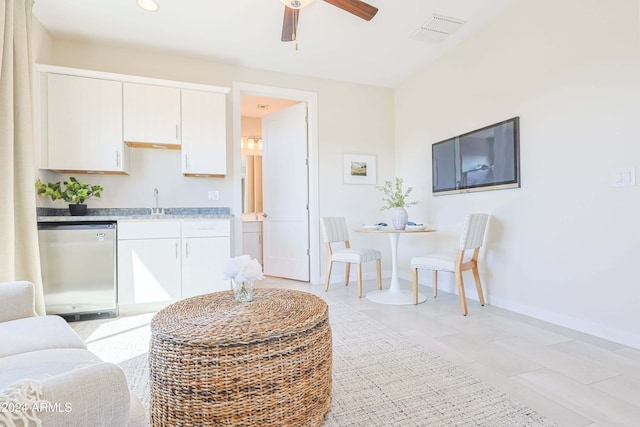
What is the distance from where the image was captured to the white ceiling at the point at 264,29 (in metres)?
2.76

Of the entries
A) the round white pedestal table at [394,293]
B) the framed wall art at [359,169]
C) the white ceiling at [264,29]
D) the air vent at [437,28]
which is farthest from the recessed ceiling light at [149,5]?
the round white pedestal table at [394,293]

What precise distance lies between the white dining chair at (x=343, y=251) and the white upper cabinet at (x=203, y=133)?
54.8 inches

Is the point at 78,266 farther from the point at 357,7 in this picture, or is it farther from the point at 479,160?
the point at 479,160

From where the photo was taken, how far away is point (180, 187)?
3613 mm

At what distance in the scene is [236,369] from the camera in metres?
1.10

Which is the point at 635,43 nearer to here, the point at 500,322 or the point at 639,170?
the point at 639,170

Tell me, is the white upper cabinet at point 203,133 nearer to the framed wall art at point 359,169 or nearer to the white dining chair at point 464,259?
the framed wall art at point 359,169

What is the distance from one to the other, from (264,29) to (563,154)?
9.51 feet

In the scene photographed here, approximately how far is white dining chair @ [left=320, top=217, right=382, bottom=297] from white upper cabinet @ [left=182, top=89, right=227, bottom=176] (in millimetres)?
1392

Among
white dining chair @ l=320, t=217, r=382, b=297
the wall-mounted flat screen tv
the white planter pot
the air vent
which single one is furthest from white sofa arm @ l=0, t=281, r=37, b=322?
the air vent

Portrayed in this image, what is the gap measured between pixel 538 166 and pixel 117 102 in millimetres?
3926

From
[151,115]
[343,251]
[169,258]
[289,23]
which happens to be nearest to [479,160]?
[343,251]

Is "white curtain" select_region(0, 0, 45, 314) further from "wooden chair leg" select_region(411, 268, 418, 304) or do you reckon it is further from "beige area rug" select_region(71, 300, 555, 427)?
"wooden chair leg" select_region(411, 268, 418, 304)

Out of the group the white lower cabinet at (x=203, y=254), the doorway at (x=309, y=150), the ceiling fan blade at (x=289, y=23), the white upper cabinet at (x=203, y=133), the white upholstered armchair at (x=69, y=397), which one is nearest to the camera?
→ the white upholstered armchair at (x=69, y=397)
